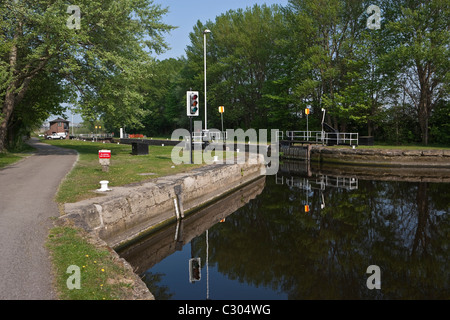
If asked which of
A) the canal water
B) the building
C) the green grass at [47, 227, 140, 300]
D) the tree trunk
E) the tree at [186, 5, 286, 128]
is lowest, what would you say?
the canal water

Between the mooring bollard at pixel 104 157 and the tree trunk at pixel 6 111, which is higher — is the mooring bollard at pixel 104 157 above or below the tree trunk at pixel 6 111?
below

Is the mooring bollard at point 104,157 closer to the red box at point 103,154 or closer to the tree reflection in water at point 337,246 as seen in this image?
the red box at point 103,154

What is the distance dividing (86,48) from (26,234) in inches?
652

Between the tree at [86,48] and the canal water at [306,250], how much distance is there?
10303 millimetres

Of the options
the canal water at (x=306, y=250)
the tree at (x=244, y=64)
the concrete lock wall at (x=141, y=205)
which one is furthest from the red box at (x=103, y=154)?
the tree at (x=244, y=64)

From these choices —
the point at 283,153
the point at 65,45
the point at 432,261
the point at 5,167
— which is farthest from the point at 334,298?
the point at 283,153

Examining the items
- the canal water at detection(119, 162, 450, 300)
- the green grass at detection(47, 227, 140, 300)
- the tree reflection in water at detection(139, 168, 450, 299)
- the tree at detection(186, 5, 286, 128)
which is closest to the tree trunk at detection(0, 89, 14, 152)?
the canal water at detection(119, 162, 450, 300)

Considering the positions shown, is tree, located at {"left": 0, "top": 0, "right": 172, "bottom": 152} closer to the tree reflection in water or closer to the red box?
the red box

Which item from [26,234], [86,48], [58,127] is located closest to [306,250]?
[26,234]

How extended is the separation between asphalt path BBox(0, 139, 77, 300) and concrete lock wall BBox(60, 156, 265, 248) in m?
0.76

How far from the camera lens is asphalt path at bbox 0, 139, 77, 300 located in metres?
5.08

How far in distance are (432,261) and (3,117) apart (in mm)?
24319

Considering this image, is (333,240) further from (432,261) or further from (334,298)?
(334,298)

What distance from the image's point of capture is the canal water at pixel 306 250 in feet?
25.3
